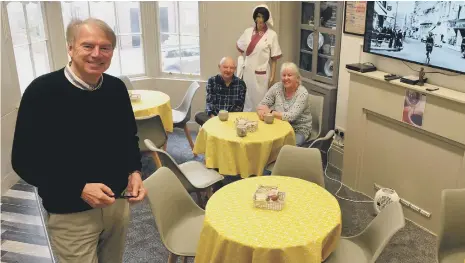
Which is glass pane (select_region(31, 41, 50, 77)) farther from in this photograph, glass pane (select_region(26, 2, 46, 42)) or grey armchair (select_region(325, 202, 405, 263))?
grey armchair (select_region(325, 202, 405, 263))

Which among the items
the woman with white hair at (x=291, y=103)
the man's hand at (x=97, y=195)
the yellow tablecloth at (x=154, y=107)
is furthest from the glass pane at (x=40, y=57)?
the man's hand at (x=97, y=195)

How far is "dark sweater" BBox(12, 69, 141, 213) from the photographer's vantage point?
1.63 m

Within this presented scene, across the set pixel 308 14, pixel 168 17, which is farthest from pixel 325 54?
pixel 168 17

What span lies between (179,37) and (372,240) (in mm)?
3820

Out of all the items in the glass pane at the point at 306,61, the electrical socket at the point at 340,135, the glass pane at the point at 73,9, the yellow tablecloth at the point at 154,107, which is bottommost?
the electrical socket at the point at 340,135

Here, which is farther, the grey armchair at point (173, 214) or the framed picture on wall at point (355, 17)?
the framed picture on wall at point (355, 17)

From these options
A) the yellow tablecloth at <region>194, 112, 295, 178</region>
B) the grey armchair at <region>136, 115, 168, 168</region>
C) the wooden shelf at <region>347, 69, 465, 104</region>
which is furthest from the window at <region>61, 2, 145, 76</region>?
the wooden shelf at <region>347, 69, 465, 104</region>

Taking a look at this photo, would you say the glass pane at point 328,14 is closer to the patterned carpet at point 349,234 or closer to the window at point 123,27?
the patterned carpet at point 349,234

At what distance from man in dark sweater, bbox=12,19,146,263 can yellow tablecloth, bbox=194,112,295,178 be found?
1.49 m

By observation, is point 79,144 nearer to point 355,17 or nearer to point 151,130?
point 151,130

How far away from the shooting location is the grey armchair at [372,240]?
2.11 metres

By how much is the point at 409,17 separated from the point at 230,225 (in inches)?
86.1

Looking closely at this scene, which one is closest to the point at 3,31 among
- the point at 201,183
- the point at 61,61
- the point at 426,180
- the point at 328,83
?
the point at 61,61

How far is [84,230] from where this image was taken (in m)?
1.79
